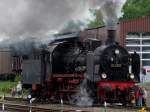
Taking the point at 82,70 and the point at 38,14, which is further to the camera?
the point at 82,70

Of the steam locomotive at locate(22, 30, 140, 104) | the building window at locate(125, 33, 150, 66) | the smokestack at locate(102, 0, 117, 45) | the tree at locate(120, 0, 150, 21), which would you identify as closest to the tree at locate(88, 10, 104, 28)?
the smokestack at locate(102, 0, 117, 45)

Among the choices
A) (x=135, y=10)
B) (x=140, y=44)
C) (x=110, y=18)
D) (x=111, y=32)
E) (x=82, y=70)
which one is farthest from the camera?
(x=135, y=10)

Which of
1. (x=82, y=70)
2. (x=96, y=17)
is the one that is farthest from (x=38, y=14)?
(x=96, y=17)

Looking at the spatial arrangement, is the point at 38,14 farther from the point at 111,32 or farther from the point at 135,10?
the point at 135,10

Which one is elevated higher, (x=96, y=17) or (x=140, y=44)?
(x=96, y=17)

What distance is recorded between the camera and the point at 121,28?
139 ft

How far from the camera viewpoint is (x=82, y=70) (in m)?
23.2

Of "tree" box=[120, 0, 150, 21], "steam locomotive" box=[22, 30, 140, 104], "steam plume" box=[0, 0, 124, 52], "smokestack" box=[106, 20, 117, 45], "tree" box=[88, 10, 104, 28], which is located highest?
"tree" box=[120, 0, 150, 21]

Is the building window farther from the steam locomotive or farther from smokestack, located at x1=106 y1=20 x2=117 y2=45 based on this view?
smokestack, located at x1=106 y1=20 x2=117 y2=45

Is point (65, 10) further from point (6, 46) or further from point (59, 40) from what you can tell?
point (6, 46)

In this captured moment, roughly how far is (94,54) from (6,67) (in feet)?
99.6

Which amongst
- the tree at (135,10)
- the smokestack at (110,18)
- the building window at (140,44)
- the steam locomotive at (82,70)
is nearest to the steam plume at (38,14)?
the smokestack at (110,18)

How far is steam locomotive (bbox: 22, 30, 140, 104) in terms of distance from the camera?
22219 millimetres

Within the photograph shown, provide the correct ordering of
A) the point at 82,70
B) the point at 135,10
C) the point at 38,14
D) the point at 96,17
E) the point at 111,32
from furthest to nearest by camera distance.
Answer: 1. the point at 135,10
2. the point at 96,17
3. the point at 82,70
4. the point at 111,32
5. the point at 38,14
